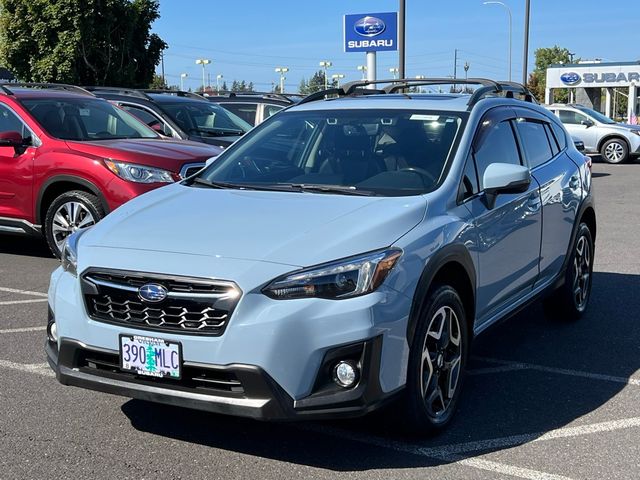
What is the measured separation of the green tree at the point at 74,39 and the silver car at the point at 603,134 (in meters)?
14.8

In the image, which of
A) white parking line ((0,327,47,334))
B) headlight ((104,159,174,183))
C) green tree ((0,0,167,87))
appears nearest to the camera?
white parking line ((0,327,47,334))

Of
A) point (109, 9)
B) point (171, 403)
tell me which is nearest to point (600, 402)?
A: point (171, 403)

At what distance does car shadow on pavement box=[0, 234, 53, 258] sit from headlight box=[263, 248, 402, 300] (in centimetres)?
620

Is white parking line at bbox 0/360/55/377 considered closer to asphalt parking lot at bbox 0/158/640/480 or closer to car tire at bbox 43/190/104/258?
asphalt parking lot at bbox 0/158/640/480

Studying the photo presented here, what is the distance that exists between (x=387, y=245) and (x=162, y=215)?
47.4 inches

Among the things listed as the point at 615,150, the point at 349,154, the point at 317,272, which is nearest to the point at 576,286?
the point at 349,154

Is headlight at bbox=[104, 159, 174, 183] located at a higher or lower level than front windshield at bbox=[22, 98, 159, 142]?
lower

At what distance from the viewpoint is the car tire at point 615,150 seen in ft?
75.9

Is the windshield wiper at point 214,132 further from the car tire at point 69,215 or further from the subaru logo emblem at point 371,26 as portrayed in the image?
the subaru logo emblem at point 371,26

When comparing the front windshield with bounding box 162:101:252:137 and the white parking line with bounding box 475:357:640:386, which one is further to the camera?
the front windshield with bounding box 162:101:252:137

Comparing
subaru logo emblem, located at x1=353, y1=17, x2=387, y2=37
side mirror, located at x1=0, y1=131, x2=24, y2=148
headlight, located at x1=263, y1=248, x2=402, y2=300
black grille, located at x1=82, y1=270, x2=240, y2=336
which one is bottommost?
black grille, located at x1=82, y1=270, x2=240, y2=336

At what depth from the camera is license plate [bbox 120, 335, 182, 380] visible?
3.45 metres

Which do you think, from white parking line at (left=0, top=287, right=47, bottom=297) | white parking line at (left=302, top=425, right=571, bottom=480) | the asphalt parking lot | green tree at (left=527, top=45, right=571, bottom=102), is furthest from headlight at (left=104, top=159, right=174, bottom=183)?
green tree at (left=527, top=45, right=571, bottom=102)

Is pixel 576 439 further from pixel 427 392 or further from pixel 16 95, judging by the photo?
pixel 16 95
